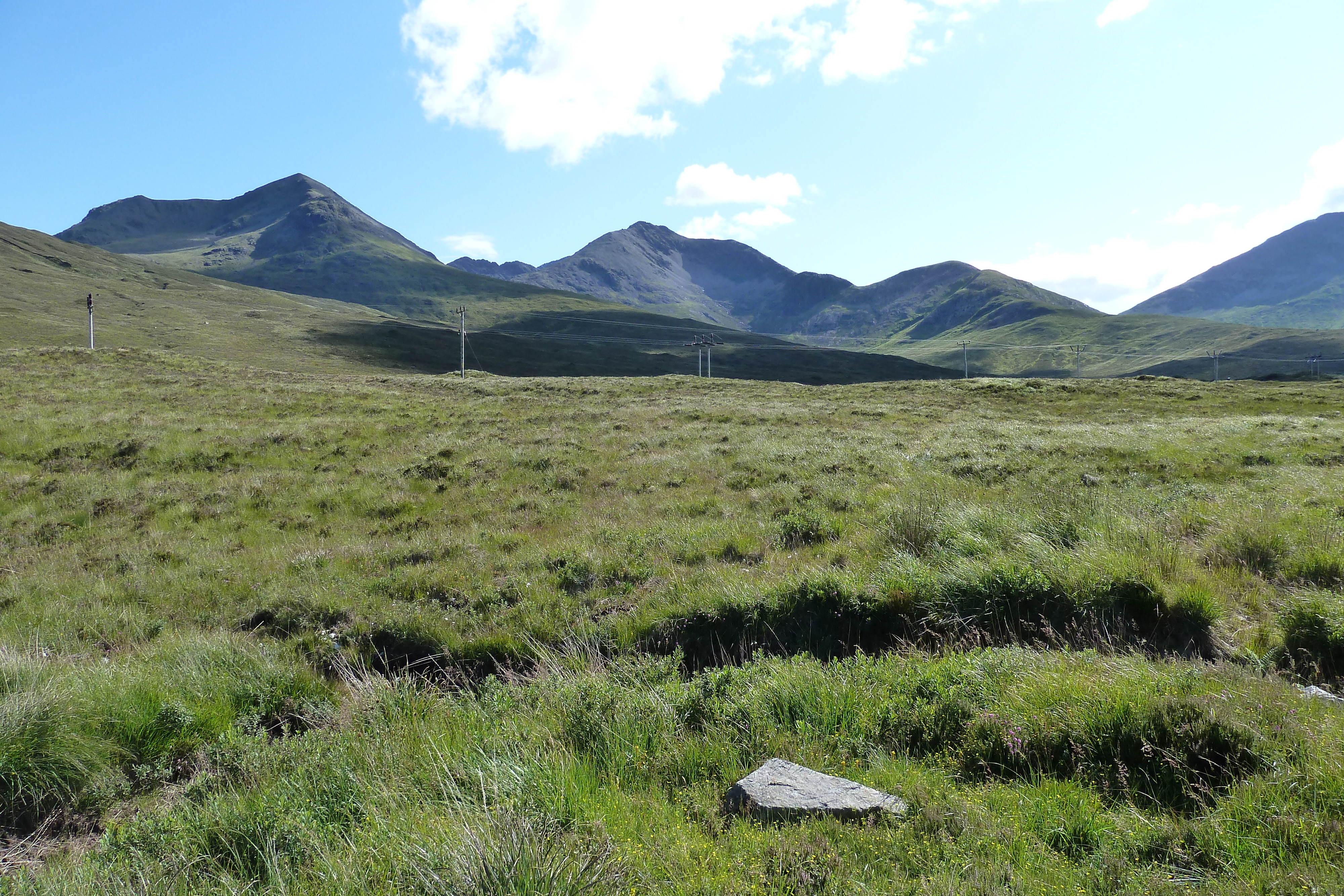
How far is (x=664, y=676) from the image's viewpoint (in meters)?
6.50

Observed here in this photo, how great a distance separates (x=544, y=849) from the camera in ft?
10.9

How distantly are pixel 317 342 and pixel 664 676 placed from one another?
14279cm

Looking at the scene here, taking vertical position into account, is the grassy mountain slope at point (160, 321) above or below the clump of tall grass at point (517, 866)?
above

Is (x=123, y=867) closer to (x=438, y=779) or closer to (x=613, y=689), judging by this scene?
(x=438, y=779)

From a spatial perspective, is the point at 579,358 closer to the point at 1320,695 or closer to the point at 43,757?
the point at 43,757

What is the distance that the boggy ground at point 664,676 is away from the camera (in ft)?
11.7

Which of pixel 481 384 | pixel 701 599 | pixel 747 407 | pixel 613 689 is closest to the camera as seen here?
pixel 613 689

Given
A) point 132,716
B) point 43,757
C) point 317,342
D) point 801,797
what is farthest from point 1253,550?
point 317,342

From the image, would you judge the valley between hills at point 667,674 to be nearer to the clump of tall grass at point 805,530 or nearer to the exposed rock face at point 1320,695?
the clump of tall grass at point 805,530

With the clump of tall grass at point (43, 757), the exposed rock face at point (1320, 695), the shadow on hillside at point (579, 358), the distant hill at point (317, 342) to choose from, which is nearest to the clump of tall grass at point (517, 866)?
the clump of tall grass at point (43, 757)

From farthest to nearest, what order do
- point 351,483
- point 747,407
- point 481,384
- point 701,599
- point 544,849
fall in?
point 481,384, point 747,407, point 351,483, point 701,599, point 544,849

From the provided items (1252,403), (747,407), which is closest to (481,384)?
(747,407)

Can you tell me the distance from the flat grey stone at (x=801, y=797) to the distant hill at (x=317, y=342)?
105m

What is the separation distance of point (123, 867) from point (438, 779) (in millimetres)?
1728
